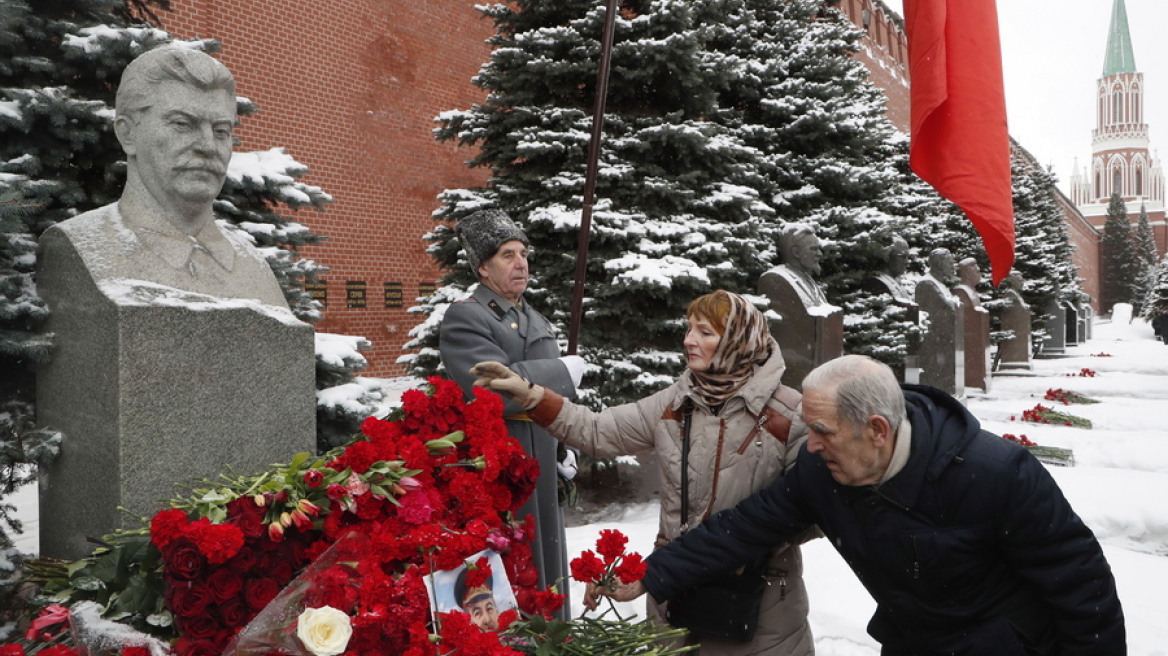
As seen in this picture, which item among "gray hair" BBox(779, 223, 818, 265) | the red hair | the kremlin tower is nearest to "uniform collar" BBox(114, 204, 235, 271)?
the red hair

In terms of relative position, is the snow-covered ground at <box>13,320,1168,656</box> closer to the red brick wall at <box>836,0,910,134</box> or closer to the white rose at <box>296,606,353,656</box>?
the white rose at <box>296,606,353,656</box>

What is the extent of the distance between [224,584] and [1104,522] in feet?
19.4

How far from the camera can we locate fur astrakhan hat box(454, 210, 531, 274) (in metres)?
2.93

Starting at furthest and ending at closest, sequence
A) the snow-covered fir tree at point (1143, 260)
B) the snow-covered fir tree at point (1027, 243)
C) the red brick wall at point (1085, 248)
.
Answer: the snow-covered fir tree at point (1143, 260) → the red brick wall at point (1085, 248) → the snow-covered fir tree at point (1027, 243)

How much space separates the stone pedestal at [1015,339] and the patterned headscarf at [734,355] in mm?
18852

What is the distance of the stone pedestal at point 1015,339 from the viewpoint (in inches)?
752

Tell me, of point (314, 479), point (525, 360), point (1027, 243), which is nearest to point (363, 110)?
point (525, 360)

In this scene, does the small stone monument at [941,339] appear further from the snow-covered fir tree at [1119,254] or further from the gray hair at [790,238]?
the snow-covered fir tree at [1119,254]

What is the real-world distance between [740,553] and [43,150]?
3.55 m

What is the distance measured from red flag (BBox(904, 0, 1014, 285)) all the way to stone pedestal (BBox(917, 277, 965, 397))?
8909 mm

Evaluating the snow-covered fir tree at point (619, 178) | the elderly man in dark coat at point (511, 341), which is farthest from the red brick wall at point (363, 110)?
the elderly man in dark coat at point (511, 341)

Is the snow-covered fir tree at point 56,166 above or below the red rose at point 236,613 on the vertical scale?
above

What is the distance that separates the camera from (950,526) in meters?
1.88

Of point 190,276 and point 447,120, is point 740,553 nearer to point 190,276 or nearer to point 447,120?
point 190,276
